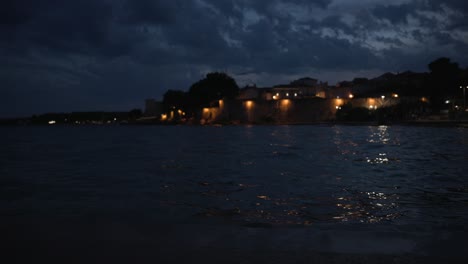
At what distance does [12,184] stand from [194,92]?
92.6 m

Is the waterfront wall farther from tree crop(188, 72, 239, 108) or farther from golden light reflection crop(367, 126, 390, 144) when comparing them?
golden light reflection crop(367, 126, 390, 144)

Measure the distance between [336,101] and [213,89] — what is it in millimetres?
32545

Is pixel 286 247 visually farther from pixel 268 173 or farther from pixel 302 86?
pixel 302 86

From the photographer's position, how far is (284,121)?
279 feet

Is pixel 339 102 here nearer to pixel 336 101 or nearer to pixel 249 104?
pixel 336 101

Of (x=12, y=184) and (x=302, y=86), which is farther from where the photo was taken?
(x=302, y=86)

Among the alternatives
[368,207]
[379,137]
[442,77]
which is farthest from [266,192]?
[442,77]

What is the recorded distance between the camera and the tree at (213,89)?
10044 cm

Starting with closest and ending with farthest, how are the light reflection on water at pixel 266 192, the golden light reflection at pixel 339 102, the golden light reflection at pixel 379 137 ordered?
1. the light reflection on water at pixel 266 192
2. the golden light reflection at pixel 379 137
3. the golden light reflection at pixel 339 102

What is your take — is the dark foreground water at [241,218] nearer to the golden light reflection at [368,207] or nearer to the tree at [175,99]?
the golden light reflection at [368,207]

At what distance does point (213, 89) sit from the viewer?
100 meters

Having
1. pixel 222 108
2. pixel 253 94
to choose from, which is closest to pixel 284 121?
pixel 222 108

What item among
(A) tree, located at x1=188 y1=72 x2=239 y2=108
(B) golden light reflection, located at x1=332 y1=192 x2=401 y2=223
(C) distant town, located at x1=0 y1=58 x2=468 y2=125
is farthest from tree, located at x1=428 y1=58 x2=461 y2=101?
(B) golden light reflection, located at x1=332 y1=192 x2=401 y2=223

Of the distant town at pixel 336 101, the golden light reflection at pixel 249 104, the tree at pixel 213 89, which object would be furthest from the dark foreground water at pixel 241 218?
the tree at pixel 213 89
